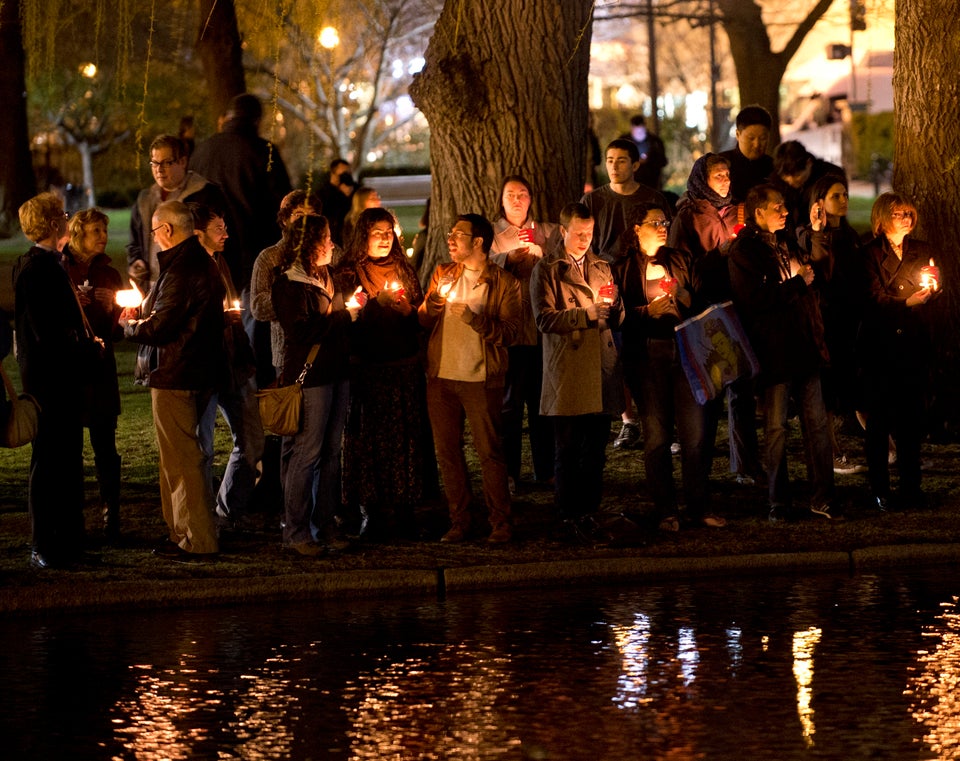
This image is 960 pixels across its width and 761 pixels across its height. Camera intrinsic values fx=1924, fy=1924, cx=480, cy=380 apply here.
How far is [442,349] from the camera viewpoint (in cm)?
1054

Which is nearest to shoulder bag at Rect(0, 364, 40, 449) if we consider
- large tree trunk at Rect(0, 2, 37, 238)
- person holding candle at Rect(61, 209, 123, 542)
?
person holding candle at Rect(61, 209, 123, 542)

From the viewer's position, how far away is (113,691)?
24.8 feet

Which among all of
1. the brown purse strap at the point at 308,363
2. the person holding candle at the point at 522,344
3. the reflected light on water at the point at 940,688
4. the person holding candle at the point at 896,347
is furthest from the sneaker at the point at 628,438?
the reflected light on water at the point at 940,688

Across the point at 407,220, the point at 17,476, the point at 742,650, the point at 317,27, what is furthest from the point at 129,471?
the point at 407,220

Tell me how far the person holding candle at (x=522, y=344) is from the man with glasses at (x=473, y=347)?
3.56 feet

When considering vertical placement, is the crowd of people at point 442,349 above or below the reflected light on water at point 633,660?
above

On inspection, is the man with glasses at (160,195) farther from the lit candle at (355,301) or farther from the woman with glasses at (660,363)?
the woman with glasses at (660,363)

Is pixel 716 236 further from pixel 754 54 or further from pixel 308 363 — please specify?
pixel 754 54

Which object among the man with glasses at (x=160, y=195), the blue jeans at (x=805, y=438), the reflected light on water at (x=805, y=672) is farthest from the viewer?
the man with glasses at (x=160, y=195)

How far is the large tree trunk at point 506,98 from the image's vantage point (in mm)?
13938

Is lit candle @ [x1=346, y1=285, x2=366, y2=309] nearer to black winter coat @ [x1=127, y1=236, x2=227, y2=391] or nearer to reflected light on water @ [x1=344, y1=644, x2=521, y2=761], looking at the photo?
black winter coat @ [x1=127, y1=236, x2=227, y2=391]

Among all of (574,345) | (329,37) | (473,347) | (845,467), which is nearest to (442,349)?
(473,347)

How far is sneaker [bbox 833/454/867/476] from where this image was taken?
42.0 ft

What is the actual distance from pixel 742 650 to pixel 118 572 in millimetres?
3419
